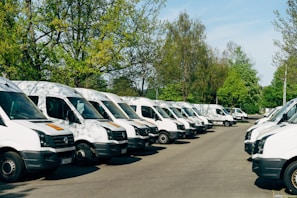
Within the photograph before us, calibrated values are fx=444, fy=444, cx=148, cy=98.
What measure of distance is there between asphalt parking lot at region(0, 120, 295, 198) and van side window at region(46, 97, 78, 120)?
1.64m

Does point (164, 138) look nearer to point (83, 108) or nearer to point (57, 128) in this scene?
point (83, 108)

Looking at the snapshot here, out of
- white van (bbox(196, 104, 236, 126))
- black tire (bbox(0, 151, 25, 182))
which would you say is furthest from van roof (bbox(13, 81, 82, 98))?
Result: white van (bbox(196, 104, 236, 126))

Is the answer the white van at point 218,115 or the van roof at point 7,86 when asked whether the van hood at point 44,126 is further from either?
the white van at point 218,115

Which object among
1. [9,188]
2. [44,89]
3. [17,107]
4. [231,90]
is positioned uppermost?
[231,90]

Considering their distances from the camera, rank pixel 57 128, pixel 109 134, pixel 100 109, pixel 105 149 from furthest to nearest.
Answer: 1. pixel 100 109
2. pixel 109 134
3. pixel 105 149
4. pixel 57 128

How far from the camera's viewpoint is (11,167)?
10.5 meters

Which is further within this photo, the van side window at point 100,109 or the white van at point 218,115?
the white van at point 218,115

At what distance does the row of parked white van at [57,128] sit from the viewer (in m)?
10.5

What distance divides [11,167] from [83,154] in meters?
3.29

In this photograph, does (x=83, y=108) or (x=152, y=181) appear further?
(x=83, y=108)

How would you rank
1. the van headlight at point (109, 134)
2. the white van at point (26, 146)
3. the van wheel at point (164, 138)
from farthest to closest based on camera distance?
1. the van wheel at point (164, 138)
2. the van headlight at point (109, 134)
3. the white van at point (26, 146)

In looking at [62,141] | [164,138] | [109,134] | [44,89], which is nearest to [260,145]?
[62,141]

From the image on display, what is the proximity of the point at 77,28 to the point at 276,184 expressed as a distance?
49.8ft

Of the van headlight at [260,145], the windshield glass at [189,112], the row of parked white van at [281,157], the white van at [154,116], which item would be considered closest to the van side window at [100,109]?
the white van at [154,116]
